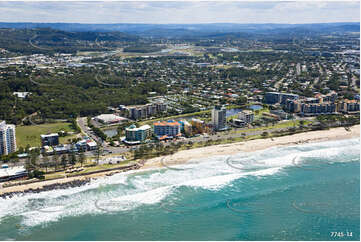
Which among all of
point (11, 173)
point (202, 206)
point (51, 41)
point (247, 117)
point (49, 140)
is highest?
point (51, 41)

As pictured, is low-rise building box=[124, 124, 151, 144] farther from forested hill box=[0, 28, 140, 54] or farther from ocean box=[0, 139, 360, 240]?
forested hill box=[0, 28, 140, 54]

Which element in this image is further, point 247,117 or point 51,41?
point 51,41

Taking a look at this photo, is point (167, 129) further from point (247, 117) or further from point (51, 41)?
point (51, 41)

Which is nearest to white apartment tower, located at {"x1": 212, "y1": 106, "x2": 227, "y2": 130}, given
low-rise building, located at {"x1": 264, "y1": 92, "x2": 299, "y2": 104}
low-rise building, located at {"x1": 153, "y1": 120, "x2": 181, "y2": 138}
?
low-rise building, located at {"x1": 153, "y1": 120, "x2": 181, "y2": 138}

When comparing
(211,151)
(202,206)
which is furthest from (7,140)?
(202,206)

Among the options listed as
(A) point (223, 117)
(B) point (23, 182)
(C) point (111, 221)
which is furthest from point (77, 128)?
(C) point (111, 221)

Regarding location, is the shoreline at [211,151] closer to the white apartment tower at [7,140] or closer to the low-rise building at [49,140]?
the white apartment tower at [7,140]
